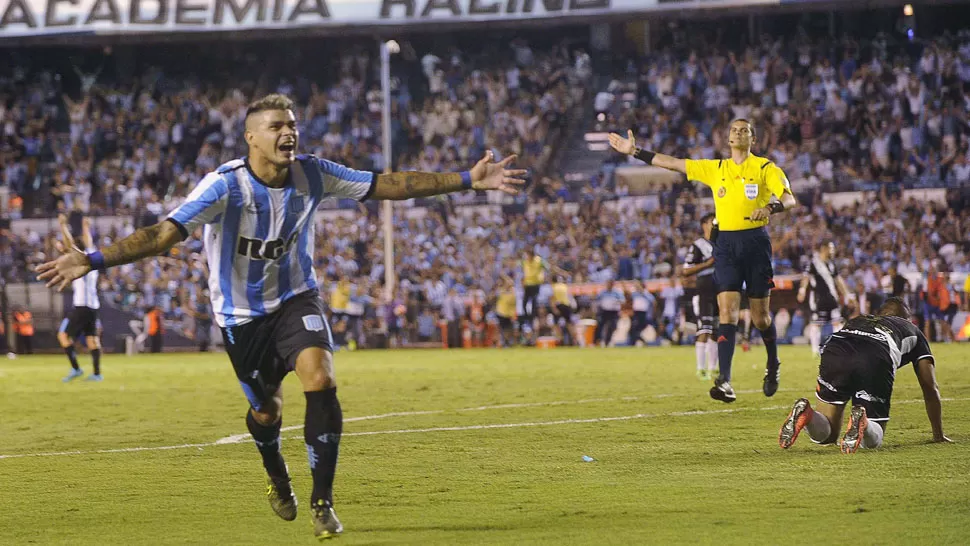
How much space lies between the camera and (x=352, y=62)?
4291cm

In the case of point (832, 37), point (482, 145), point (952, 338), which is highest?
point (832, 37)

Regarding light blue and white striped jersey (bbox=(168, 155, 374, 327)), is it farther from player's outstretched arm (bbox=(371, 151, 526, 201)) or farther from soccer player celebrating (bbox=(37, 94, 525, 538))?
player's outstretched arm (bbox=(371, 151, 526, 201))

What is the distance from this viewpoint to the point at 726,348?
548 inches

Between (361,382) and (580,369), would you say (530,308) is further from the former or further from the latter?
(361,382)

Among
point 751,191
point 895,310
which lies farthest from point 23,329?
point 895,310

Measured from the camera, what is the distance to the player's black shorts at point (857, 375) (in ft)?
30.9

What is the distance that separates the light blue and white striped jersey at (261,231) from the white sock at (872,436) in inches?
164

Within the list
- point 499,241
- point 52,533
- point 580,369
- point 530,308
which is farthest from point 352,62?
point 52,533

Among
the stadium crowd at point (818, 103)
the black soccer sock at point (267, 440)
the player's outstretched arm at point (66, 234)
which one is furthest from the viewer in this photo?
the stadium crowd at point (818, 103)

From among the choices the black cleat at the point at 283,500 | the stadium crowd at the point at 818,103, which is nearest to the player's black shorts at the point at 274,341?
the black cleat at the point at 283,500

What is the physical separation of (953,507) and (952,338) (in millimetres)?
22670

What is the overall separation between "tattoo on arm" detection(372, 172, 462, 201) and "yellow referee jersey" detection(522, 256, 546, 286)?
78.4ft

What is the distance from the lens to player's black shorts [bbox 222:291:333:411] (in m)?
7.20

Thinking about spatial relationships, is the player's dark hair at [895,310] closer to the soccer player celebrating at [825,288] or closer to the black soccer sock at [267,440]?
the black soccer sock at [267,440]
